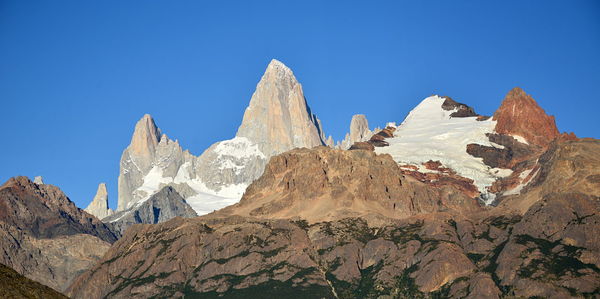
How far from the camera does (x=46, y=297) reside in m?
186

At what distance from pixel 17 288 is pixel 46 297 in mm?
4974

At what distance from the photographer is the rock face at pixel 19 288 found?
7248 inches

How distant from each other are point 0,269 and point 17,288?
737 centimetres

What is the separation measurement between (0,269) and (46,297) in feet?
37.1

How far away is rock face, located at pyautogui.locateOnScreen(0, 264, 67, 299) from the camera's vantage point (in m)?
184

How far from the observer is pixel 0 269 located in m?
192

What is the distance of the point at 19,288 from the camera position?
18688cm

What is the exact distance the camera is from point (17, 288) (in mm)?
186500
